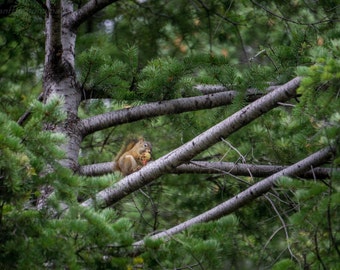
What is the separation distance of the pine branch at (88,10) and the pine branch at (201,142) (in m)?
1.83

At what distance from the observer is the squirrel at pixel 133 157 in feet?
18.5

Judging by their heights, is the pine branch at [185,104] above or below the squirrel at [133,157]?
above

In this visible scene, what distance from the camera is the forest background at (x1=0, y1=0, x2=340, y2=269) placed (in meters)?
3.41

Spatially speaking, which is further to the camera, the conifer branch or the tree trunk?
the tree trunk

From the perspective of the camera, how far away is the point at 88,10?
18.1 feet

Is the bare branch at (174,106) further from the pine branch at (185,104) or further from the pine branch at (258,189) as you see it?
the pine branch at (258,189)

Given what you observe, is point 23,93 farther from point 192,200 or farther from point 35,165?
point 35,165

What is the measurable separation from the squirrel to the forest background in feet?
0.38

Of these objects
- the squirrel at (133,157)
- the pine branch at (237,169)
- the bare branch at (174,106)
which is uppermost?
the bare branch at (174,106)

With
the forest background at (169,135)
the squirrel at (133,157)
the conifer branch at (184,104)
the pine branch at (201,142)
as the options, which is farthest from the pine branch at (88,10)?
the pine branch at (201,142)

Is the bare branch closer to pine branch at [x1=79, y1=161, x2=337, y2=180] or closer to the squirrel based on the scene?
pine branch at [x1=79, y1=161, x2=337, y2=180]

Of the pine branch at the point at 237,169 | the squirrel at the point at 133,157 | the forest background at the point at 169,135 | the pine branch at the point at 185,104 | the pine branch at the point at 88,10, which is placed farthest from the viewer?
the squirrel at the point at 133,157

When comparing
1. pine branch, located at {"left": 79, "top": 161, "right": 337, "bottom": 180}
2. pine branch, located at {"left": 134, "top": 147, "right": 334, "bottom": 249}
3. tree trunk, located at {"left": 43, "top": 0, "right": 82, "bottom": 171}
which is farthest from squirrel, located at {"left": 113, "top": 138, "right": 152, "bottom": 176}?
pine branch, located at {"left": 134, "top": 147, "right": 334, "bottom": 249}

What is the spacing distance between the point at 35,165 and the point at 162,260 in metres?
0.84
